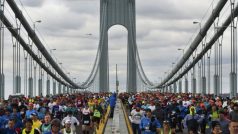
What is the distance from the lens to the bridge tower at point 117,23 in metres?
127

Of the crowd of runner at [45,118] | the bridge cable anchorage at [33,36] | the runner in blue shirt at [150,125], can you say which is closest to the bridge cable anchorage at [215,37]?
the bridge cable anchorage at [33,36]

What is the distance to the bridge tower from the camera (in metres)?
127

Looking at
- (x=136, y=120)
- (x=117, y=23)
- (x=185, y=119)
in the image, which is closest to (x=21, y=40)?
(x=136, y=120)

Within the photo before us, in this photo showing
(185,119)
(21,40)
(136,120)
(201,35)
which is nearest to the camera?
(185,119)

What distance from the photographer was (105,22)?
136 meters

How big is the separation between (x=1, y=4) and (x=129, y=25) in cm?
9842

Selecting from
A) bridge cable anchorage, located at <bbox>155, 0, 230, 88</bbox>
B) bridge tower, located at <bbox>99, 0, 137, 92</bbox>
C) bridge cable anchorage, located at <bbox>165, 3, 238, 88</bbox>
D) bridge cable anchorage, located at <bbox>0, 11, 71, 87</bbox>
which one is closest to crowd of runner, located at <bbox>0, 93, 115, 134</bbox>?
bridge cable anchorage, located at <bbox>0, 11, 71, 87</bbox>

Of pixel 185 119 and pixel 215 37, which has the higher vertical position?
pixel 215 37

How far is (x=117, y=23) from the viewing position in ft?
450

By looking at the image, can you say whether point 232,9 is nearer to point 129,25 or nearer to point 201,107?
point 201,107

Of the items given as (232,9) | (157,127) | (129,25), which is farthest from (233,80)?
(129,25)

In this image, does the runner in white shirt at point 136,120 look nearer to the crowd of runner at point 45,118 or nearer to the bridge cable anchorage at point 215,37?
the crowd of runner at point 45,118

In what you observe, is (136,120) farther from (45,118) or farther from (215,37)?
(215,37)

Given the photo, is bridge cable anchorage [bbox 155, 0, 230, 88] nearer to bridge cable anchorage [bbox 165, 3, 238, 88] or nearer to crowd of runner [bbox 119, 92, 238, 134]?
bridge cable anchorage [bbox 165, 3, 238, 88]
